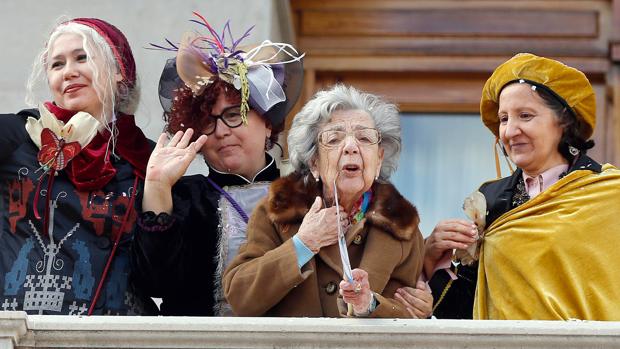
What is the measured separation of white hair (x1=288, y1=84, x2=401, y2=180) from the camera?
5645 mm

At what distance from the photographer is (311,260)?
5.41 metres

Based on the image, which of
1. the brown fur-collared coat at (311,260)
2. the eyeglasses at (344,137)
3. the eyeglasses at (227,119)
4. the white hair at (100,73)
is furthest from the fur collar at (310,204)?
the white hair at (100,73)

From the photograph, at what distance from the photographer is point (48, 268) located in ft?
18.1

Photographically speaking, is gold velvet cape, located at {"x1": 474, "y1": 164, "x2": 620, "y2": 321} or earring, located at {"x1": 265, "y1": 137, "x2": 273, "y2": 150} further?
earring, located at {"x1": 265, "y1": 137, "x2": 273, "y2": 150}

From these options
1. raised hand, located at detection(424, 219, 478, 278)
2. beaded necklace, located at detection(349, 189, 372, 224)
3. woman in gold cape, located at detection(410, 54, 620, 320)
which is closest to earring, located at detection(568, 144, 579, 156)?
woman in gold cape, located at detection(410, 54, 620, 320)

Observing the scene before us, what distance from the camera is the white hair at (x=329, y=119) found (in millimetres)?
5645

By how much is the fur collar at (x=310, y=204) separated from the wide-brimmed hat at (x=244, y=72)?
0.41m

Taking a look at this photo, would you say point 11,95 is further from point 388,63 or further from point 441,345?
point 441,345

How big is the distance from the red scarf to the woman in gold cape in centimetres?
90

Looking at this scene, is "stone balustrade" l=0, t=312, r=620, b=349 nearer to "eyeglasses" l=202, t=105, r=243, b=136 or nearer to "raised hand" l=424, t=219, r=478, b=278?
"raised hand" l=424, t=219, r=478, b=278

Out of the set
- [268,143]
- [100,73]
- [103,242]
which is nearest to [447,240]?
[268,143]

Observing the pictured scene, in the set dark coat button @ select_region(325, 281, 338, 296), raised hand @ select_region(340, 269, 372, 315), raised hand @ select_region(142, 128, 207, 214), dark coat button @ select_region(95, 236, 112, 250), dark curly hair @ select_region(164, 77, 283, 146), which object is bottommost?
dark coat button @ select_region(325, 281, 338, 296)

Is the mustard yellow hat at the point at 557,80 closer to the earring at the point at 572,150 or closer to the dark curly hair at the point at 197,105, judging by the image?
the earring at the point at 572,150

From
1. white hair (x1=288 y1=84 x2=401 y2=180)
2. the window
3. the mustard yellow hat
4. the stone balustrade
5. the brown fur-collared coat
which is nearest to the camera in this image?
the stone balustrade
